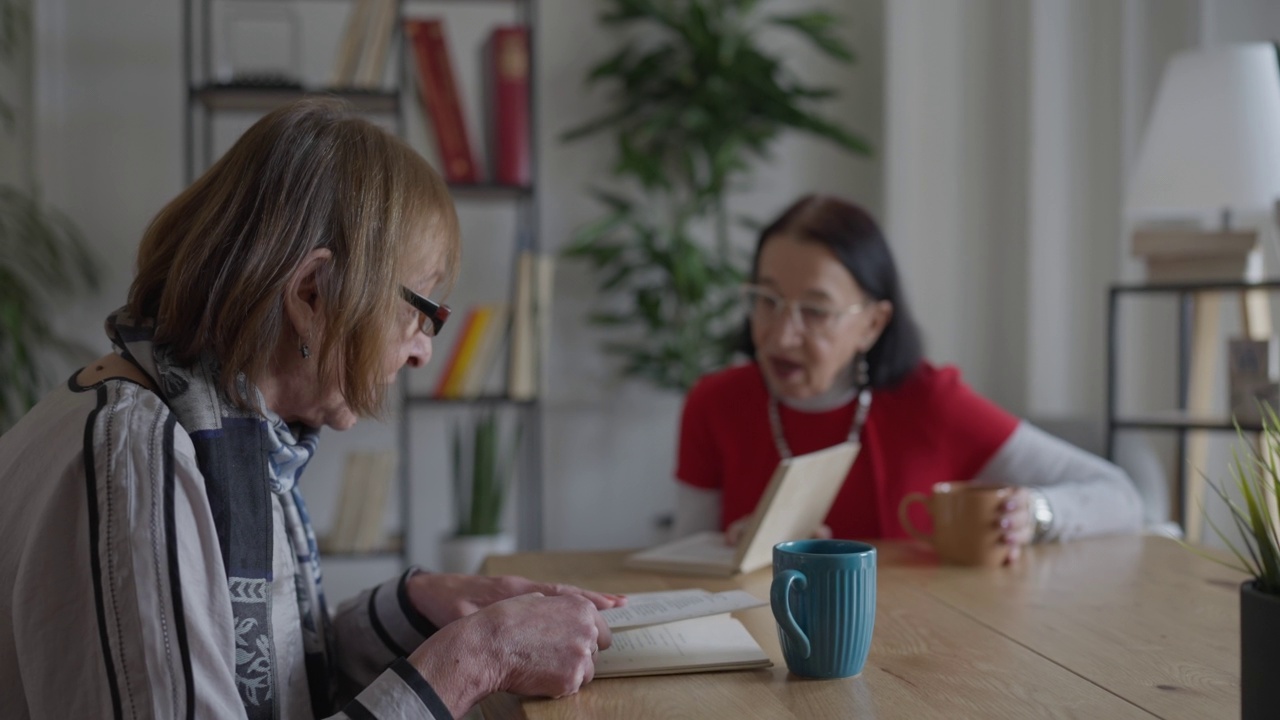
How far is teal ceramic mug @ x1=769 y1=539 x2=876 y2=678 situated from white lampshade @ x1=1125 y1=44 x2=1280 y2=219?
62.2 inches

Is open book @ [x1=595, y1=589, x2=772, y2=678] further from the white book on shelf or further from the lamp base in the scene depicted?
the white book on shelf

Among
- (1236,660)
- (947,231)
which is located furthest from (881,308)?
(947,231)

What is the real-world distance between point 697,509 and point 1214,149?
1.22 m

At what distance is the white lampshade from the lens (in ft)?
6.84

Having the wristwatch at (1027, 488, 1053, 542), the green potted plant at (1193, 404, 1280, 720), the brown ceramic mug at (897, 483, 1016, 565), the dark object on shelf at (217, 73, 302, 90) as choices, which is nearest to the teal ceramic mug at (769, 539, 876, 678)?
the green potted plant at (1193, 404, 1280, 720)

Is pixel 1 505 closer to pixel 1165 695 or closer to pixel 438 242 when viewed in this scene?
pixel 438 242

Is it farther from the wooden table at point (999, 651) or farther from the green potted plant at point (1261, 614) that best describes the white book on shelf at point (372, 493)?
the green potted plant at point (1261, 614)

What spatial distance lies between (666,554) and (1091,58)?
2236mm

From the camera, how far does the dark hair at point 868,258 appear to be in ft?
5.98

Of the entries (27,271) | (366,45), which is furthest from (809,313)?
(27,271)

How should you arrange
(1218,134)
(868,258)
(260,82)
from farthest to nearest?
1. (260,82)
2. (1218,134)
3. (868,258)

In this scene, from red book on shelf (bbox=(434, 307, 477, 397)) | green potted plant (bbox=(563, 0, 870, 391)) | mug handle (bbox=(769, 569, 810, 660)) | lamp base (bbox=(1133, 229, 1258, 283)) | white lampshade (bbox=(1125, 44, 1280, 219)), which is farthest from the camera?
green potted plant (bbox=(563, 0, 870, 391))

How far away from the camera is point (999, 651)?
1.01 m

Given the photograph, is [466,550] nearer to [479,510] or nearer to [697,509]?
[479,510]
